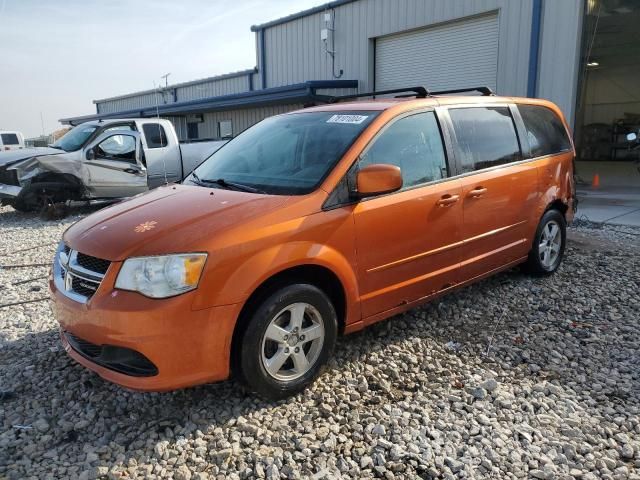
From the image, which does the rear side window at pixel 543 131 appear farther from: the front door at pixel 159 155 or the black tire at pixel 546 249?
the front door at pixel 159 155

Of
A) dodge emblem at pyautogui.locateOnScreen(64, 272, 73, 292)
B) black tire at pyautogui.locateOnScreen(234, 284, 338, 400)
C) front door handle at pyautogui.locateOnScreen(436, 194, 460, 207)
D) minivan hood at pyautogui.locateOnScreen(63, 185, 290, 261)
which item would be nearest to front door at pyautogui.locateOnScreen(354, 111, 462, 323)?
front door handle at pyautogui.locateOnScreen(436, 194, 460, 207)

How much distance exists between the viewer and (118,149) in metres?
10.3

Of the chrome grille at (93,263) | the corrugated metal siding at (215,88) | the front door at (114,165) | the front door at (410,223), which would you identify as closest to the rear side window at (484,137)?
the front door at (410,223)

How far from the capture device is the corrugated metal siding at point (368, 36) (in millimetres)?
11219

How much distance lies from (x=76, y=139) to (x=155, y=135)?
152cm

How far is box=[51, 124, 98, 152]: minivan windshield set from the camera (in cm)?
1019

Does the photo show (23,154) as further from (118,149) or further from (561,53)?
(561,53)

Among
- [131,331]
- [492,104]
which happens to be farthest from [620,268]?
[131,331]

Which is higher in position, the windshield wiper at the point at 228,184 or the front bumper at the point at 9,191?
the windshield wiper at the point at 228,184

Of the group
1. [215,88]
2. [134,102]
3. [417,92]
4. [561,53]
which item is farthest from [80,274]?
[134,102]

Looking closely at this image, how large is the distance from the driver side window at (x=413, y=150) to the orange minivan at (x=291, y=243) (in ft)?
0.04

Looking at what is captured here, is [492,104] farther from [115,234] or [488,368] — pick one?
[115,234]

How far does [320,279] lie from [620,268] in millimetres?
4111

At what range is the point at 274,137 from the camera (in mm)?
4125
